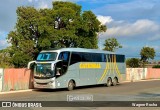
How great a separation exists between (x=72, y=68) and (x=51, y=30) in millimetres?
18822

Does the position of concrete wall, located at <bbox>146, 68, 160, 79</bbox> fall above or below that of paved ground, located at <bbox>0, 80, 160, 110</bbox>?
above

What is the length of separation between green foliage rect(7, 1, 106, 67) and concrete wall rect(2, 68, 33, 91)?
54.9 feet

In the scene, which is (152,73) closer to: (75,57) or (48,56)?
(75,57)

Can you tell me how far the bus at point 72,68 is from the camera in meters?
27.3

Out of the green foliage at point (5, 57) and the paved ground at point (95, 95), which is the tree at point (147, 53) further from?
the paved ground at point (95, 95)

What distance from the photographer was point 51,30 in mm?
46938

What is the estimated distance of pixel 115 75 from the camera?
35.9 meters

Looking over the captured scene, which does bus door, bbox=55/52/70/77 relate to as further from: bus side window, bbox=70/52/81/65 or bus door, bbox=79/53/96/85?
bus door, bbox=79/53/96/85

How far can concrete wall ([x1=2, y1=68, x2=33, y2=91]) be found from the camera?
28172 mm

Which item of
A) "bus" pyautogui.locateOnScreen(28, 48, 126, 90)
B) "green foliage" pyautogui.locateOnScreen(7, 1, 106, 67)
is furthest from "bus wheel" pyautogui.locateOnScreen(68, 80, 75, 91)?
"green foliage" pyautogui.locateOnScreen(7, 1, 106, 67)

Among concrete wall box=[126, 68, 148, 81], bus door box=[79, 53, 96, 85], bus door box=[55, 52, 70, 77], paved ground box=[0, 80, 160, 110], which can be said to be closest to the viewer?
paved ground box=[0, 80, 160, 110]

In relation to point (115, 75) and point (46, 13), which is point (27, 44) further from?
point (115, 75)

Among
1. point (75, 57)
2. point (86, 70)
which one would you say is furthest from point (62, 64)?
point (86, 70)

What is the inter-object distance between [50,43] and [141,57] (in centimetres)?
4584
